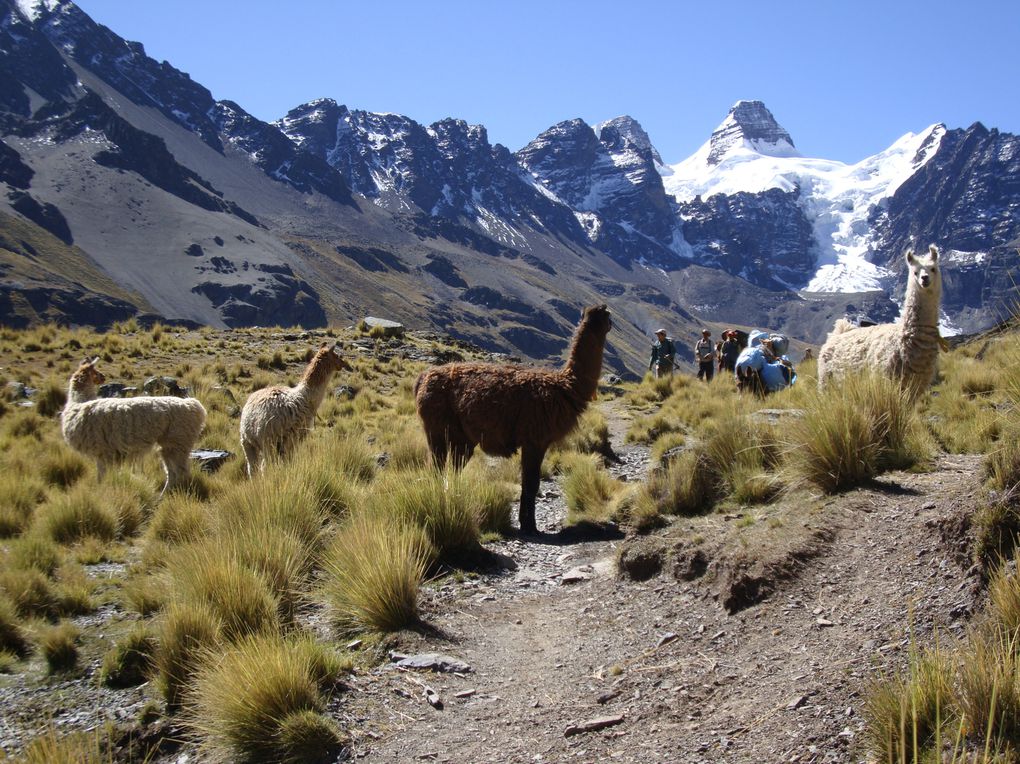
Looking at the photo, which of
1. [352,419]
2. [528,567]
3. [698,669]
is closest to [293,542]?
[528,567]

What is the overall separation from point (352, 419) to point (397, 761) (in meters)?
11.6

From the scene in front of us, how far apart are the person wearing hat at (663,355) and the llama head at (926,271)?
33.1ft

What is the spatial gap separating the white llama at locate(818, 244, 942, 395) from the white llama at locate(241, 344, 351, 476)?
5805 millimetres

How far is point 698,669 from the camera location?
155 inches

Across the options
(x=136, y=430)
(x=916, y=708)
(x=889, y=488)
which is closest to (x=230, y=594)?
(x=916, y=708)

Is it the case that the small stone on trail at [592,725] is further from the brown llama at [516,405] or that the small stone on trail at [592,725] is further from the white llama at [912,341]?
the white llama at [912,341]

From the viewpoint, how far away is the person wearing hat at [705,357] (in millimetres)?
19828

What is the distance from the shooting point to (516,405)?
7887mm

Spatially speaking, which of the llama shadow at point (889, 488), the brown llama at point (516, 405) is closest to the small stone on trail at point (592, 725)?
the llama shadow at point (889, 488)

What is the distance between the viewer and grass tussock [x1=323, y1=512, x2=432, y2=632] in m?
5.12

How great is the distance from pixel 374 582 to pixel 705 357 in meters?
16.1

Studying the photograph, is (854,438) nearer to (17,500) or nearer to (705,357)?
(17,500)

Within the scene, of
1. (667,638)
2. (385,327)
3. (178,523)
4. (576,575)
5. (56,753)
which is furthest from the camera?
(385,327)

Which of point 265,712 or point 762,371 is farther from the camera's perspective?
point 762,371
